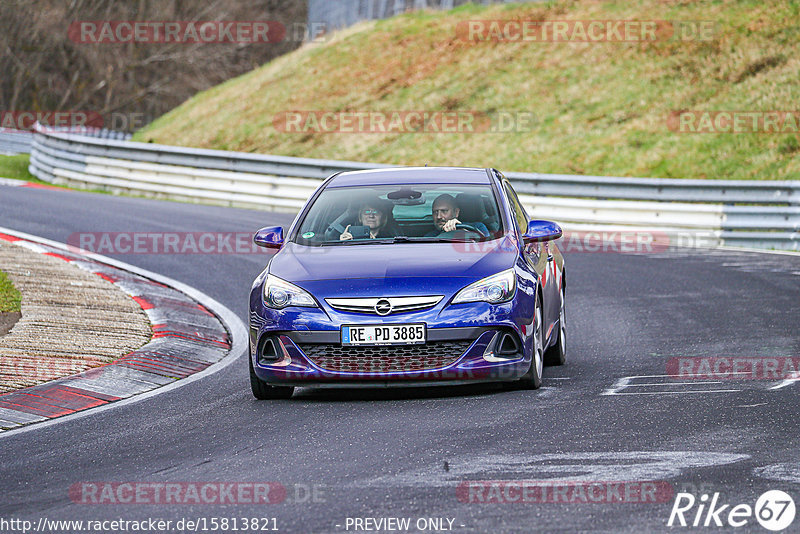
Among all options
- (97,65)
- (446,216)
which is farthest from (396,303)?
(97,65)

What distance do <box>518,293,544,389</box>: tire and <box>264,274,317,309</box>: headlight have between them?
4.95ft

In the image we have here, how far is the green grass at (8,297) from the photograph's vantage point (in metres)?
11.7

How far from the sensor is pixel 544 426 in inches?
285

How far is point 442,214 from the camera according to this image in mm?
9406

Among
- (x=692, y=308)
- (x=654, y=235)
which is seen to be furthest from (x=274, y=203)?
(x=692, y=308)

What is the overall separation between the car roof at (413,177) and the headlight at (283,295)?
1620 mm

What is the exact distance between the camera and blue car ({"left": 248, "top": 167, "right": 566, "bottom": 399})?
26.7ft

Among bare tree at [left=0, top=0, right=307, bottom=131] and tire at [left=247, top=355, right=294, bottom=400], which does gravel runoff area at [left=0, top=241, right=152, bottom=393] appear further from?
bare tree at [left=0, top=0, right=307, bottom=131]

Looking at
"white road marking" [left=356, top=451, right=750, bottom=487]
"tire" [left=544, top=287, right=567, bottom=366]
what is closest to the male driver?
"tire" [left=544, top=287, right=567, bottom=366]

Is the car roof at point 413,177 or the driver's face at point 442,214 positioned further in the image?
the car roof at point 413,177

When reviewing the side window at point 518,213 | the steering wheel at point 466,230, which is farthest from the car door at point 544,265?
the steering wheel at point 466,230

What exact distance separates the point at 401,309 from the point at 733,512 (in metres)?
3.28

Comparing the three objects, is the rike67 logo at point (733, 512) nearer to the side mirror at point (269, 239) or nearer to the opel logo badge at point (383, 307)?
the opel logo badge at point (383, 307)

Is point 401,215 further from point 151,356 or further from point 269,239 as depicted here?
point 151,356
